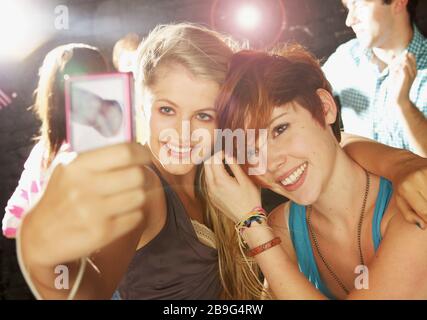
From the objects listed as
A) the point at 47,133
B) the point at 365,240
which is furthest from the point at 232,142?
the point at 47,133

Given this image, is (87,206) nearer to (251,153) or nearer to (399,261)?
(251,153)

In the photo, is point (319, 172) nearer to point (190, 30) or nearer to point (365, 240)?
point (365, 240)

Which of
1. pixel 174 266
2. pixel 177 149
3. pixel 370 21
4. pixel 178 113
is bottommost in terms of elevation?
pixel 174 266

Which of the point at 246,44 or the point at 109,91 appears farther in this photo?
the point at 246,44

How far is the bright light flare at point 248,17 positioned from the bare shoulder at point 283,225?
58 centimetres

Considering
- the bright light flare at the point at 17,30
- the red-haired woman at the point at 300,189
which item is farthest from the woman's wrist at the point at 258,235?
the bright light flare at the point at 17,30

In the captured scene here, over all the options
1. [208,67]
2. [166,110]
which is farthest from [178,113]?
[208,67]

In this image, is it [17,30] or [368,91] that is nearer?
[368,91]

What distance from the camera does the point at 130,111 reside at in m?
1.41

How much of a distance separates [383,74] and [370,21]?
0.57 ft

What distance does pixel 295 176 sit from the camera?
152 cm

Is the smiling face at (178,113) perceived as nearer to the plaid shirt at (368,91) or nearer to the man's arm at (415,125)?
the plaid shirt at (368,91)

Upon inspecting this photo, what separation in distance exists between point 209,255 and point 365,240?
47cm
